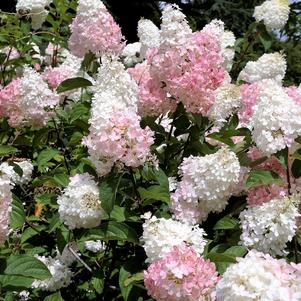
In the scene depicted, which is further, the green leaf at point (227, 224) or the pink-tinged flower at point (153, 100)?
the pink-tinged flower at point (153, 100)

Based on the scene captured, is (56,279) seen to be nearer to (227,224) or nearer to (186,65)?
(227,224)

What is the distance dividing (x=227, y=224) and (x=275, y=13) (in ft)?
8.19

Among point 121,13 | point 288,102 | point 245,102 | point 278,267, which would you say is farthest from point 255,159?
point 121,13

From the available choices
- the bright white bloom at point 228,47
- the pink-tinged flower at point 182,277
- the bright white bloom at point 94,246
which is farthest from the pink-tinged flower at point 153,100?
the bright white bloom at point 228,47

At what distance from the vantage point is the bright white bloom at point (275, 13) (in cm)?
422

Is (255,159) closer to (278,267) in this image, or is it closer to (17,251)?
(278,267)

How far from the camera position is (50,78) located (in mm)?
3211

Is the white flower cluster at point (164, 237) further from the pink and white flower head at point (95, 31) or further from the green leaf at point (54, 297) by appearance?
the pink and white flower head at point (95, 31)

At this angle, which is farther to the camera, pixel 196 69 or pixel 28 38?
pixel 28 38

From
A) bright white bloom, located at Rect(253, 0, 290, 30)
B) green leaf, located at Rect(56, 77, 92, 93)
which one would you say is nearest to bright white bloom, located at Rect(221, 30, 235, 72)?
bright white bloom, located at Rect(253, 0, 290, 30)

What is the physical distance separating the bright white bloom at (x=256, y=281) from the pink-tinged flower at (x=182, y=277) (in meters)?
0.15

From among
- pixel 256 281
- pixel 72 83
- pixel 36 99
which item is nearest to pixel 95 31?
pixel 72 83

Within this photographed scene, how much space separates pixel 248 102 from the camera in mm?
2680

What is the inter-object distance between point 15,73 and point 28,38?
0.27 meters
